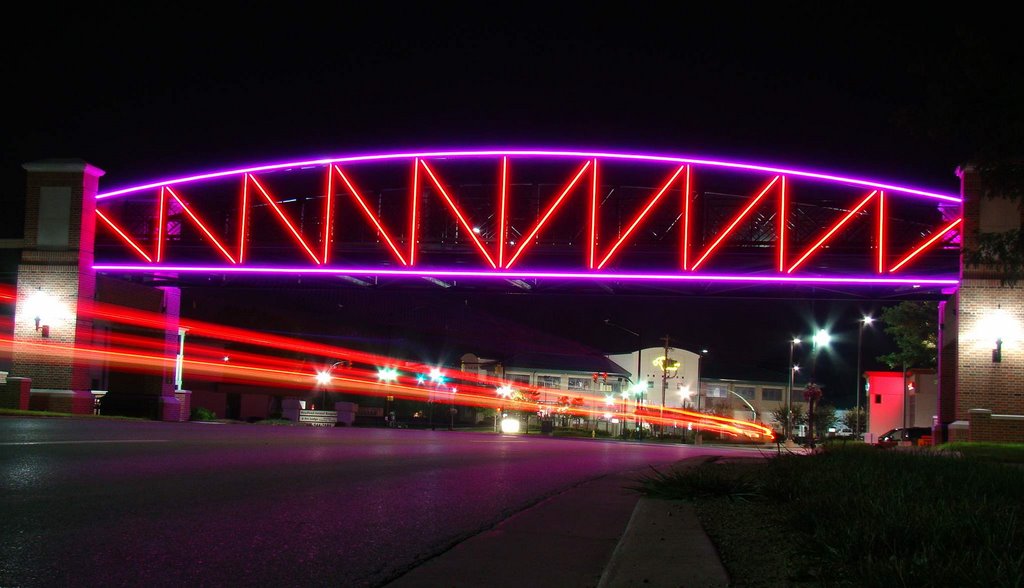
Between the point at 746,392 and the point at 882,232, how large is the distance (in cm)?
7895

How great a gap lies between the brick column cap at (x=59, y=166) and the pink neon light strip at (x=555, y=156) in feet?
4.02

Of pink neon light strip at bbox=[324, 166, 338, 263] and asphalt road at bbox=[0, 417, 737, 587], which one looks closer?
asphalt road at bbox=[0, 417, 737, 587]

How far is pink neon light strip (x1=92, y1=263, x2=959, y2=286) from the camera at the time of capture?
98.0 feet

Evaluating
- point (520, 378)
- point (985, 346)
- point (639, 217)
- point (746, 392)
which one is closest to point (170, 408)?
point (639, 217)

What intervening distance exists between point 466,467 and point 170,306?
24.2 meters

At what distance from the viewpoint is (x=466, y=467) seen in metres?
16.4

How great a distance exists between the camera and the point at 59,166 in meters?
33.2

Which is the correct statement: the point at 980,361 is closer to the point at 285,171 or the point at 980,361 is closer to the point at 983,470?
the point at 983,470

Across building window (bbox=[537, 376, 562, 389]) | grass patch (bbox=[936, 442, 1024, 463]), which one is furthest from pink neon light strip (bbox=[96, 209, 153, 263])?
building window (bbox=[537, 376, 562, 389])

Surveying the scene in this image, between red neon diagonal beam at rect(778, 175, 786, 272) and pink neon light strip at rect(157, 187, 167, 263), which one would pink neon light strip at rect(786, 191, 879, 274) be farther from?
pink neon light strip at rect(157, 187, 167, 263)

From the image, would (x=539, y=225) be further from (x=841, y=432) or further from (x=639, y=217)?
(x=841, y=432)

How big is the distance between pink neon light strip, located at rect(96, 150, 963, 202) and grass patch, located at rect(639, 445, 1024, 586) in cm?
1981

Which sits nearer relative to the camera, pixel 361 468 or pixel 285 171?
pixel 361 468

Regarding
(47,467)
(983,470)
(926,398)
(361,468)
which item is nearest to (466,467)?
(361,468)
